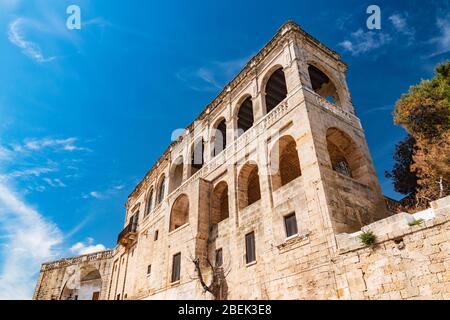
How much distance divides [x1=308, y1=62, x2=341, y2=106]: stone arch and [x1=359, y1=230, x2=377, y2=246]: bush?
8.93 metres

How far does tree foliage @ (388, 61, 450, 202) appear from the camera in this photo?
11180mm

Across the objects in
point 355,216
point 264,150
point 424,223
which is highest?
point 264,150

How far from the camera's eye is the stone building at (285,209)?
8.13 metres

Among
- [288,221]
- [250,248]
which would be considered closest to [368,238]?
[288,221]

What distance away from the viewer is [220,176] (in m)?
16.9

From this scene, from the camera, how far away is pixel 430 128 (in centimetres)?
1327

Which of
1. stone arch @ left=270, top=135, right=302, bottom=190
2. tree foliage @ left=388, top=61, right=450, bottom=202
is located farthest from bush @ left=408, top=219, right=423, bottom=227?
stone arch @ left=270, top=135, right=302, bottom=190

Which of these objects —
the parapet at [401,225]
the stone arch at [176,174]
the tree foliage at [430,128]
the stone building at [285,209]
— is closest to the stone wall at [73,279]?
the stone building at [285,209]

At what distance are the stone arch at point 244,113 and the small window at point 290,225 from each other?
7534mm

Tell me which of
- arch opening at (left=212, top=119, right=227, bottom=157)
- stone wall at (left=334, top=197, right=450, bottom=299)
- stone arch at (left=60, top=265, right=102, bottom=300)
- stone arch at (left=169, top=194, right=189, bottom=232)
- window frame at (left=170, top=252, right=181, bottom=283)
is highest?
arch opening at (left=212, top=119, right=227, bottom=157)

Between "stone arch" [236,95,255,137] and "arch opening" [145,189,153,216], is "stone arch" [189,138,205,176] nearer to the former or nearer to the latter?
"stone arch" [236,95,255,137]

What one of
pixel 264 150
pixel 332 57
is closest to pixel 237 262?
pixel 264 150
